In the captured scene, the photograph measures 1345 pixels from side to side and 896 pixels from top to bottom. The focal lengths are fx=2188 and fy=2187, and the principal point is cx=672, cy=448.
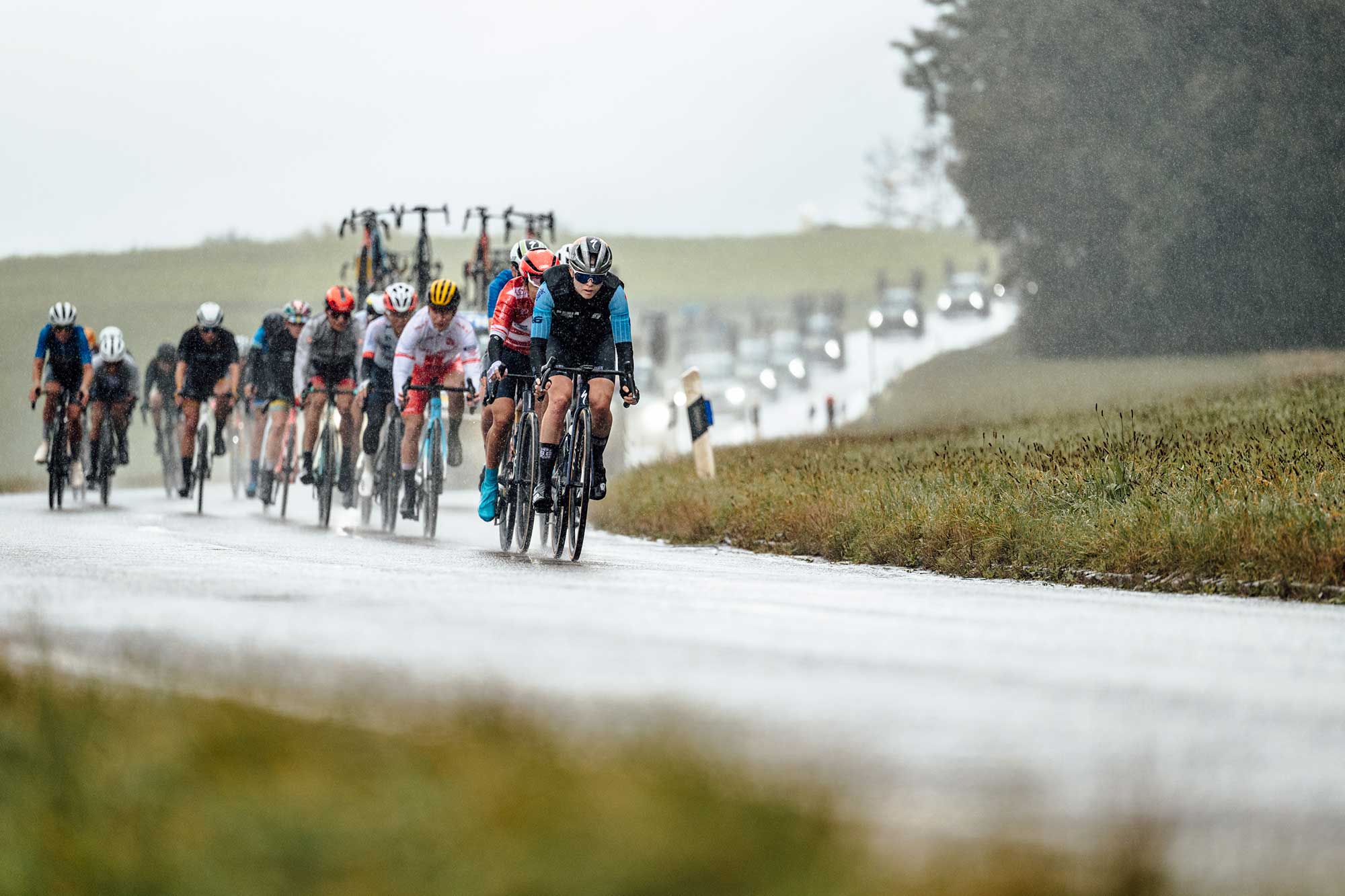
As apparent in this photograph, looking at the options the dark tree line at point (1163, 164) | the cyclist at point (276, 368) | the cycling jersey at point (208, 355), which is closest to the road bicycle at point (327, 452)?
the cyclist at point (276, 368)

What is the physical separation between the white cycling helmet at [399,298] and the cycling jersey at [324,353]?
1542mm

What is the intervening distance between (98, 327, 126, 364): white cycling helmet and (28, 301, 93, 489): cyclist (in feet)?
2.75

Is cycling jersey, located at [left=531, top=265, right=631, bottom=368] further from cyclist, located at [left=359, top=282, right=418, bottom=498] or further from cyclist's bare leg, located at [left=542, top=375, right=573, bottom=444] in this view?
cyclist, located at [left=359, top=282, right=418, bottom=498]

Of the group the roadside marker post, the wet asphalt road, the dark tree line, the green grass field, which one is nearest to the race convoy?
the wet asphalt road

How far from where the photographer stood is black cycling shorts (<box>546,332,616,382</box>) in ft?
45.2

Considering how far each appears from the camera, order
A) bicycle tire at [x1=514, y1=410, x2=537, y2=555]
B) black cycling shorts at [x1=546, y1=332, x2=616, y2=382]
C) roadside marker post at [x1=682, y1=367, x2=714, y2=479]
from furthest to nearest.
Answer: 1. roadside marker post at [x1=682, y1=367, x2=714, y2=479]
2. bicycle tire at [x1=514, y1=410, x2=537, y2=555]
3. black cycling shorts at [x1=546, y1=332, x2=616, y2=382]

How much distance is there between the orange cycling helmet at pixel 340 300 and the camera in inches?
792

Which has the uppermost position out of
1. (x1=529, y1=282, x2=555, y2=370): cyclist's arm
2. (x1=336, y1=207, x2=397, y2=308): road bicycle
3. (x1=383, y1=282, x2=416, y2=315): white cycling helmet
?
(x1=336, y1=207, x2=397, y2=308): road bicycle

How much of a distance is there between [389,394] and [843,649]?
37.6 ft

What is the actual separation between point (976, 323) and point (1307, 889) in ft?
332

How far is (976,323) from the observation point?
104 metres

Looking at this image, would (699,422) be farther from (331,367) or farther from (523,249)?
(523,249)

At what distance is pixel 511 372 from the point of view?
15172 mm

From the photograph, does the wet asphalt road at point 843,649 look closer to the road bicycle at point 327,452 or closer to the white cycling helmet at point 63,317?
the road bicycle at point 327,452
